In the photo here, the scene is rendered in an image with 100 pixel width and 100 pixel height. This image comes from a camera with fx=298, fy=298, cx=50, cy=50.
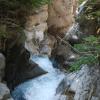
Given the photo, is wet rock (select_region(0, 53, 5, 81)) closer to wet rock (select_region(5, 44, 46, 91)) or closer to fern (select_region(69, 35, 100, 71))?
wet rock (select_region(5, 44, 46, 91))

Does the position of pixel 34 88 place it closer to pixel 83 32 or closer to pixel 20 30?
pixel 20 30

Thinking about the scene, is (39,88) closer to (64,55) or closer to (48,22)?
(64,55)

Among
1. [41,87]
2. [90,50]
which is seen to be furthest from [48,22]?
[90,50]

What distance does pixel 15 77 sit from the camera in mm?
10898

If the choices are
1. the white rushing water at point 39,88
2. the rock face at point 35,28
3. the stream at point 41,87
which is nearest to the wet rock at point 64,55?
the stream at point 41,87

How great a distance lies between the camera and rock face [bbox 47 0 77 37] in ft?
53.9

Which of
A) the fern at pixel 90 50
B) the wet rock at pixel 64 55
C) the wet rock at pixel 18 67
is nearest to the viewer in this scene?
the fern at pixel 90 50

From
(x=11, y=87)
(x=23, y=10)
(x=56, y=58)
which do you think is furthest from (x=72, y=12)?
(x=11, y=87)

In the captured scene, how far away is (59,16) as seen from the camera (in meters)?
16.7

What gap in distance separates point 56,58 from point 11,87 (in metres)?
4.01

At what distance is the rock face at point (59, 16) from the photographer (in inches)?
647

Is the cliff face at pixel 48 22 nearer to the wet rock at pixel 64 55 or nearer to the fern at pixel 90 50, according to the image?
the wet rock at pixel 64 55

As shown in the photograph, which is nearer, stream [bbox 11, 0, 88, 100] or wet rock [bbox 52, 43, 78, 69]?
stream [bbox 11, 0, 88, 100]

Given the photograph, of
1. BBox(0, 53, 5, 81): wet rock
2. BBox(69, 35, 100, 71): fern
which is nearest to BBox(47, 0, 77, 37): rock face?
BBox(0, 53, 5, 81): wet rock
